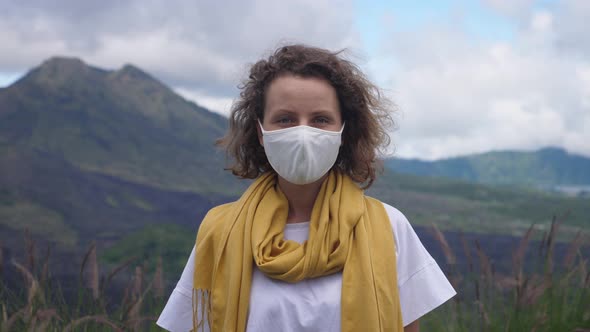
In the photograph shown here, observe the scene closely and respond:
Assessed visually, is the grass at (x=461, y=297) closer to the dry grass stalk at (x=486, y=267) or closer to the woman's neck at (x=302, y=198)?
the dry grass stalk at (x=486, y=267)

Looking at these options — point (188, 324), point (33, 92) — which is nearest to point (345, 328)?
point (188, 324)

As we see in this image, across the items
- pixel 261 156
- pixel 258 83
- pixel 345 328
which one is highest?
pixel 258 83

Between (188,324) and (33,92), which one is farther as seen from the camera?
(33,92)

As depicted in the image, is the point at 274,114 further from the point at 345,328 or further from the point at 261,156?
the point at 345,328

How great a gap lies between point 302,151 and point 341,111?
386mm

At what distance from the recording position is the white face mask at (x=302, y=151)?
2.67 meters

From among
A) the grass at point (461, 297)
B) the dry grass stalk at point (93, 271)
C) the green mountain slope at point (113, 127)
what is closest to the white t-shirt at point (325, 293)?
the dry grass stalk at point (93, 271)

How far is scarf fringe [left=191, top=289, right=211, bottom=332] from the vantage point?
2787mm

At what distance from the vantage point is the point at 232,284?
2.62 meters

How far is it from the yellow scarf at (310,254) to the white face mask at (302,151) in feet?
0.38

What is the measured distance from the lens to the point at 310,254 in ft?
8.34

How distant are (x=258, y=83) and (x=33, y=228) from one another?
55.1 feet

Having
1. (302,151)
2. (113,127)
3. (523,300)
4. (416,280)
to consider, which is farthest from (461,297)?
(113,127)

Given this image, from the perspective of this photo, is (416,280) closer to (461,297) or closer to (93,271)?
(93,271)
